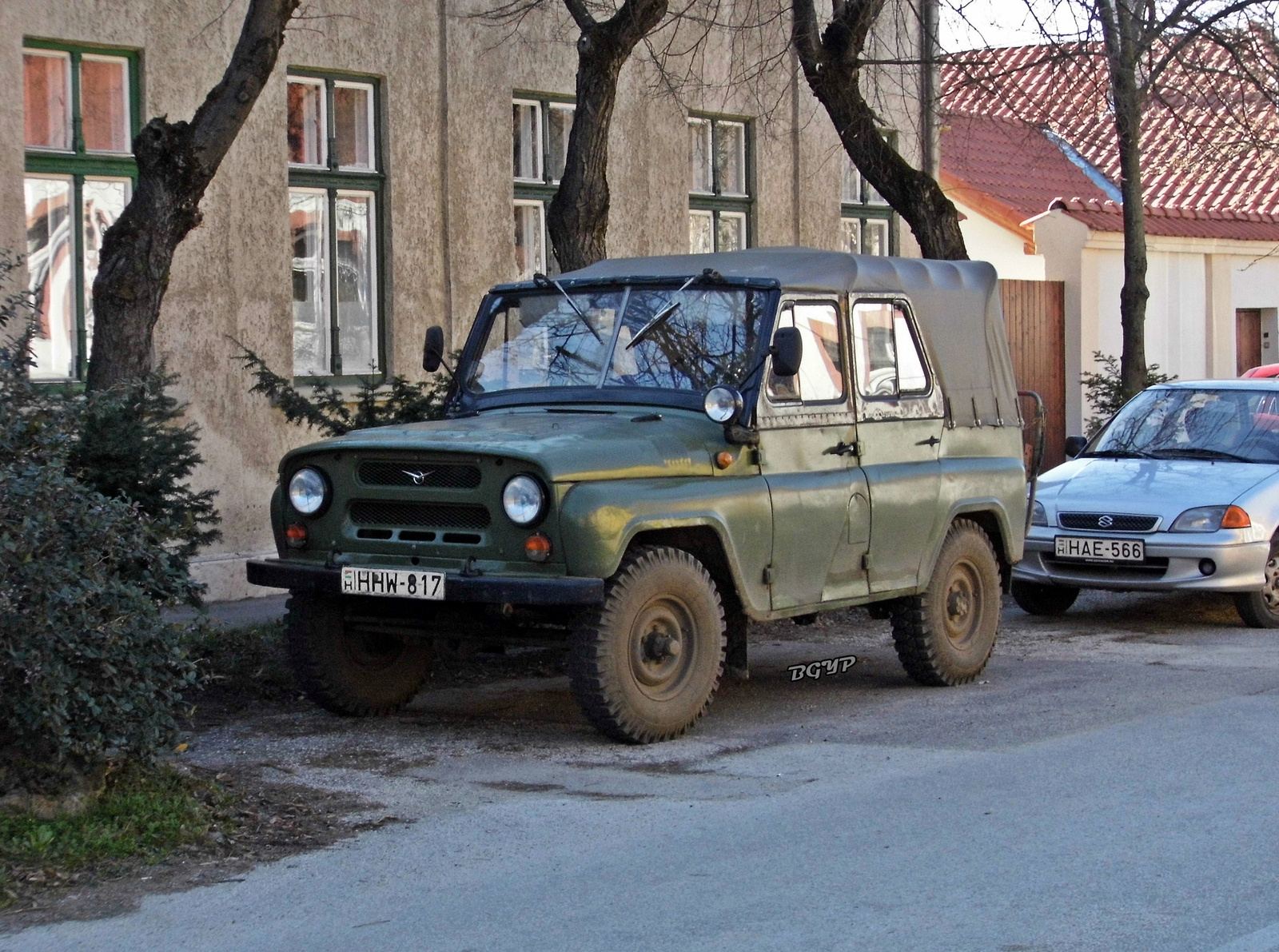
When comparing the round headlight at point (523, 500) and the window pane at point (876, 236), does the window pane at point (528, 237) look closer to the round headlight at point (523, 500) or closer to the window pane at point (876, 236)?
the window pane at point (876, 236)

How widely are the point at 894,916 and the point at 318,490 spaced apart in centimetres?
375

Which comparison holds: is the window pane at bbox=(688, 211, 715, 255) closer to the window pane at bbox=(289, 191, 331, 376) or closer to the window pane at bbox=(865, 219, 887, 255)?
the window pane at bbox=(865, 219, 887, 255)

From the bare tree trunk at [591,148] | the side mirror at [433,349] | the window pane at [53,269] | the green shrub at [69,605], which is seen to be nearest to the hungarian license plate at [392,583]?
the green shrub at [69,605]

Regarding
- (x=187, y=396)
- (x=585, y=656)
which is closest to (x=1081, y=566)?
(x=585, y=656)

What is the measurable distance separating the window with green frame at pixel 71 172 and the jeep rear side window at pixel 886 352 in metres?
5.81

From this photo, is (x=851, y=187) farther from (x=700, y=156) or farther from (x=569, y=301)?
(x=569, y=301)

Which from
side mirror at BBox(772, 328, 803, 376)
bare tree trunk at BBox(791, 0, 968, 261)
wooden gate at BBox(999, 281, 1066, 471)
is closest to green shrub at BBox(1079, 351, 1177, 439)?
wooden gate at BBox(999, 281, 1066, 471)

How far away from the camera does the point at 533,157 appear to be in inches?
624

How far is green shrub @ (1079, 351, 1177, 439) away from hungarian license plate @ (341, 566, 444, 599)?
39.4 ft

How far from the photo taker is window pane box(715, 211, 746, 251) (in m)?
18.0

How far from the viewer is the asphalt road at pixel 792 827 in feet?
17.3

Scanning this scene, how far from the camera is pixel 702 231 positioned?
58.5 feet

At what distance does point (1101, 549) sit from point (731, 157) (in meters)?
7.53

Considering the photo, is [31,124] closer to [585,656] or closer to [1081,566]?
[585,656]
